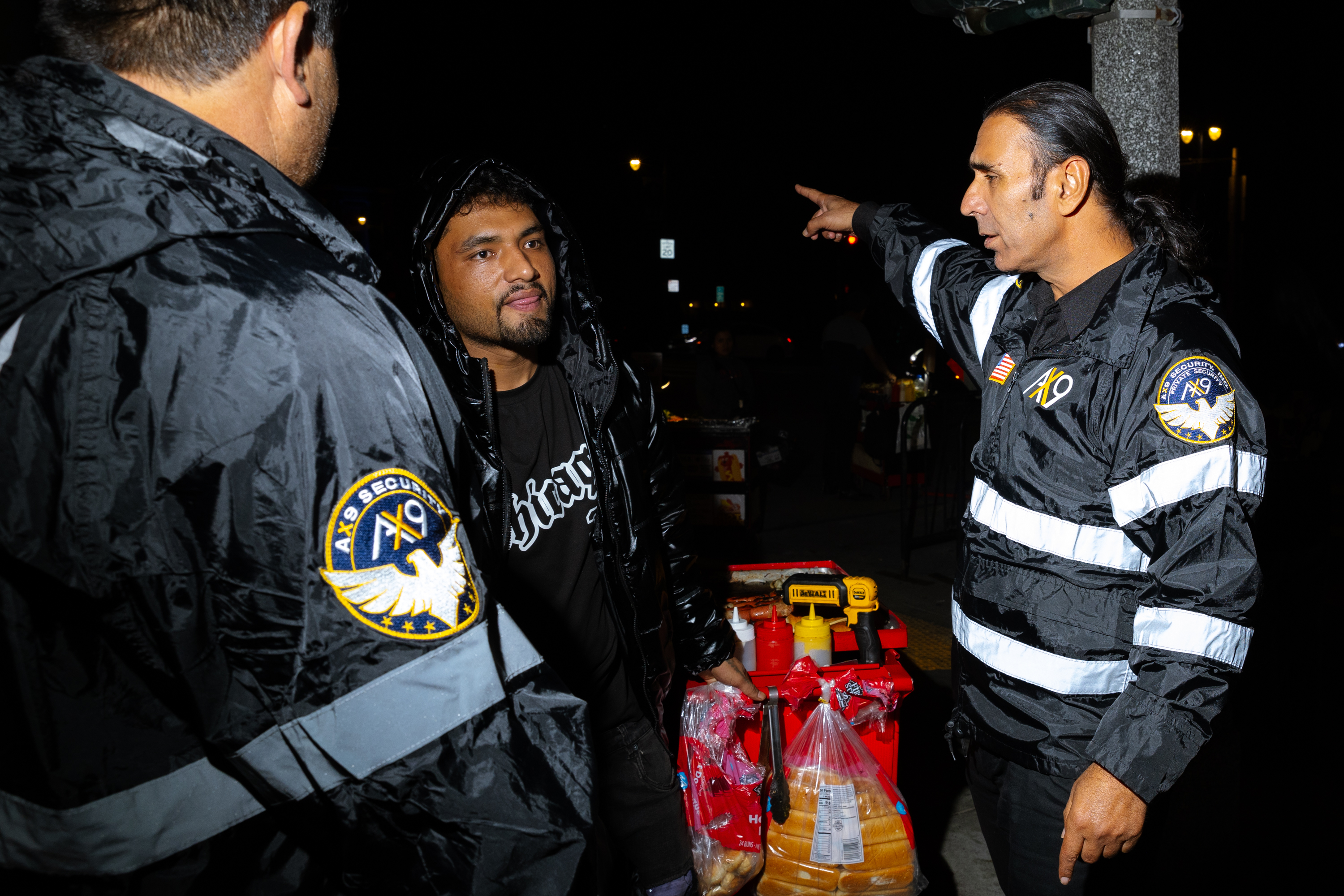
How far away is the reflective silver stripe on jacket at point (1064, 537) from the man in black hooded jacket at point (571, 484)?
988 millimetres

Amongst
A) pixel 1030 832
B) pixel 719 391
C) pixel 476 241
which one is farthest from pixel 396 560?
pixel 719 391

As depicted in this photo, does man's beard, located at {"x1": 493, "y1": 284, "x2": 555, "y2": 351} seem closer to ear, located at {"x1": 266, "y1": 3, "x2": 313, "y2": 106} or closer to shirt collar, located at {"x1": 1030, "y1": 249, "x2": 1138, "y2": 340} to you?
ear, located at {"x1": 266, "y1": 3, "x2": 313, "y2": 106}

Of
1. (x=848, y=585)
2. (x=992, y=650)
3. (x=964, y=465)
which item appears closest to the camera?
(x=992, y=650)

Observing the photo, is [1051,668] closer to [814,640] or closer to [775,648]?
[814,640]

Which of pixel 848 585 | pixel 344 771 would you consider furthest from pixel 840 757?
pixel 344 771

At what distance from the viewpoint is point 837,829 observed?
2.50 m

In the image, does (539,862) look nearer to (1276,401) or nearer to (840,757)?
(840,757)

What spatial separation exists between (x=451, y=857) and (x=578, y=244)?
2136 mm

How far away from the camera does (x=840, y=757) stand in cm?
259

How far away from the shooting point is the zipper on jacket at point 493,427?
215 centimetres

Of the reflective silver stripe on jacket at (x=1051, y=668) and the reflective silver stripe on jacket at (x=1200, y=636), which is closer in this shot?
the reflective silver stripe on jacket at (x=1200, y=636)

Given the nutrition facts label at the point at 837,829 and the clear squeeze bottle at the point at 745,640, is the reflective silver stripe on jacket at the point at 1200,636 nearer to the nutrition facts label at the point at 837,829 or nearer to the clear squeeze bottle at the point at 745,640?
the nutrition facts label at the point at 837,829

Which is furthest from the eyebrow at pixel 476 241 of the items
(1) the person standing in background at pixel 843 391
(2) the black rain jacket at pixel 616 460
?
(1) the person standing in background at pixel 843 391

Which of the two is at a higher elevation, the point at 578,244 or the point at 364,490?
the point at 578,244
